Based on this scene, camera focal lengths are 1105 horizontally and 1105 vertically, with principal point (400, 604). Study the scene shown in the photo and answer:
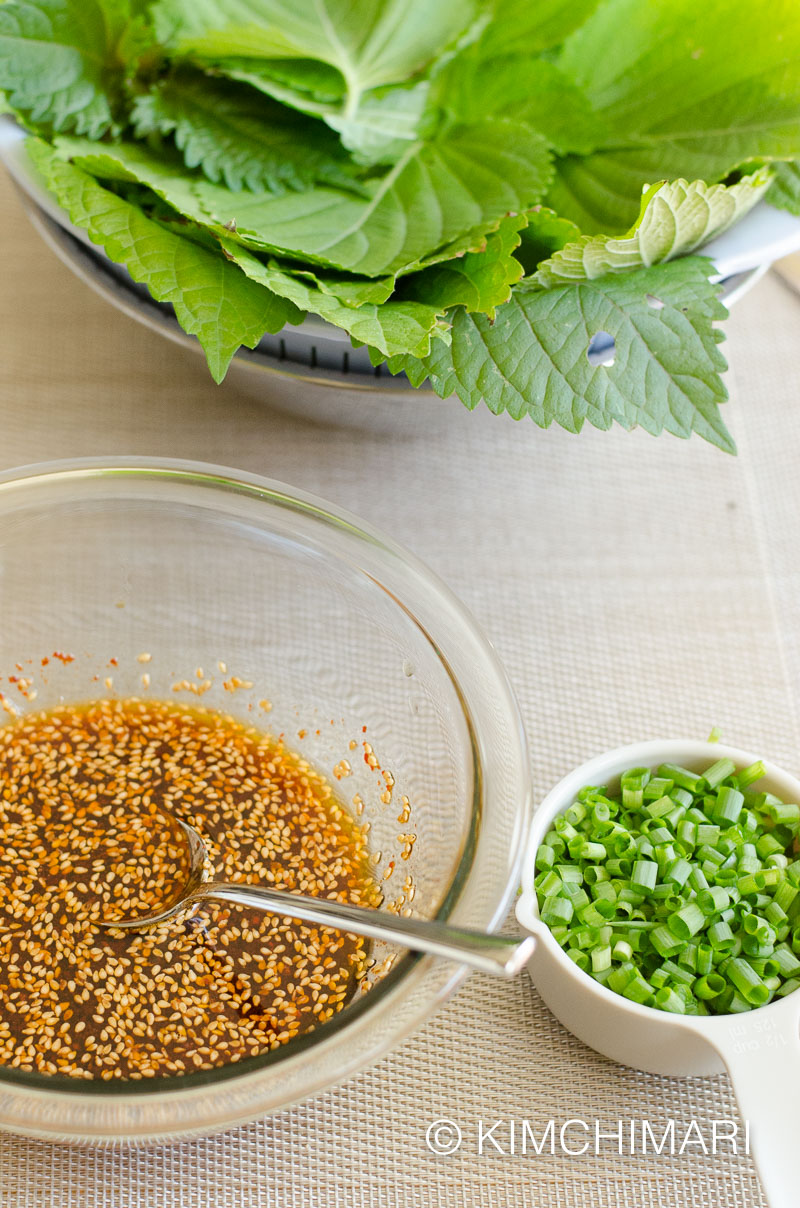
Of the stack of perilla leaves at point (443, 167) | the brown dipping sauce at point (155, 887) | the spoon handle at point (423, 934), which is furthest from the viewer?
the stack of perilla leaves at point (443, 167)

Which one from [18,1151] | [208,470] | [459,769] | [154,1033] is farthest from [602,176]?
[18,1151]

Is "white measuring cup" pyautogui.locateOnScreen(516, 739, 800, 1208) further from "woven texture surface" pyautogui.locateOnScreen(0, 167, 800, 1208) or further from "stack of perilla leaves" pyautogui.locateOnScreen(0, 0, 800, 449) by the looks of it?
"stack of perilla leaves" pyautogui.locateOnScreen(0, 0, 800, 449)

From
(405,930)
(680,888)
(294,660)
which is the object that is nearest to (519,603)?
(294,660)

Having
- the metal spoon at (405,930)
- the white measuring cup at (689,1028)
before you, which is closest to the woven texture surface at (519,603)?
the white measuring cup at (689,1028)

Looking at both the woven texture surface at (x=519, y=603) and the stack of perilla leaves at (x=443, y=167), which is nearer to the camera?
the woven texture surface at (x=519, y=603)

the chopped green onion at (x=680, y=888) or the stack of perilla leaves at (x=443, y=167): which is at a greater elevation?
the stack of perilla leaves at (x=443, y=167)

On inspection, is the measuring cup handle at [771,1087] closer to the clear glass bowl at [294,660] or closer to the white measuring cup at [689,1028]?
the white measuring cup at [689,1028]

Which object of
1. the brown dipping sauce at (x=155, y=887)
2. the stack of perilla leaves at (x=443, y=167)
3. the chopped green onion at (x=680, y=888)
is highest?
the stack of perilla leaves at (x=443, y=167)
